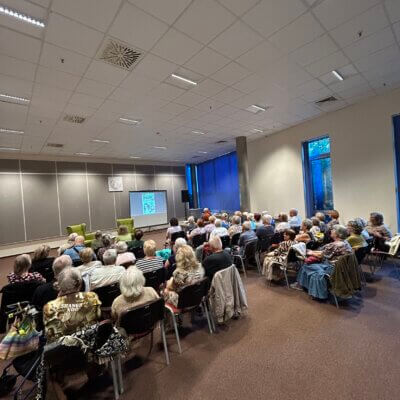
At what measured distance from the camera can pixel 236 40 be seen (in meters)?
3.28

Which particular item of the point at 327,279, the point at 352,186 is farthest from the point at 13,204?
the point at 352,186

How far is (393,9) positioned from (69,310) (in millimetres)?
5126

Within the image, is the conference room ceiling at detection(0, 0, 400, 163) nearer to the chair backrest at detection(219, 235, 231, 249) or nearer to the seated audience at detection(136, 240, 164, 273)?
the seated audience at detection(136, 240, 164, 273)

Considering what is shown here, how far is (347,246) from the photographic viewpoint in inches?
131

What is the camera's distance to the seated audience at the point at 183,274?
266 cm

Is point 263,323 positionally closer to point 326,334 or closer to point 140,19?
point 326,334

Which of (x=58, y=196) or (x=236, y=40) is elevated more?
(x=236, y=40)

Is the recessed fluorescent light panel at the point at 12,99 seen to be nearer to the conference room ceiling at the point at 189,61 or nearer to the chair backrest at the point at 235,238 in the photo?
the conference room ceiling at the point at 189,61

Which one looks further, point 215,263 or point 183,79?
point 183,79

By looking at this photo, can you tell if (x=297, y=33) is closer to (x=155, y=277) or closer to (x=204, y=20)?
(x=204, y=20)

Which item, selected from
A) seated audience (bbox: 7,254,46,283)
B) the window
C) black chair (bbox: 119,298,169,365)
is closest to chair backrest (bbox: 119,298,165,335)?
black chair (bbox: 119,298,169,365)

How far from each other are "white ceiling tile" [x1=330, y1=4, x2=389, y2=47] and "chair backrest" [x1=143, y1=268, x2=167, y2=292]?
4274 mm

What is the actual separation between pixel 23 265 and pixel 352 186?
7.61m

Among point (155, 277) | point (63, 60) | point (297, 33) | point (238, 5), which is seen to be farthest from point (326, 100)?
point (155, 277)
